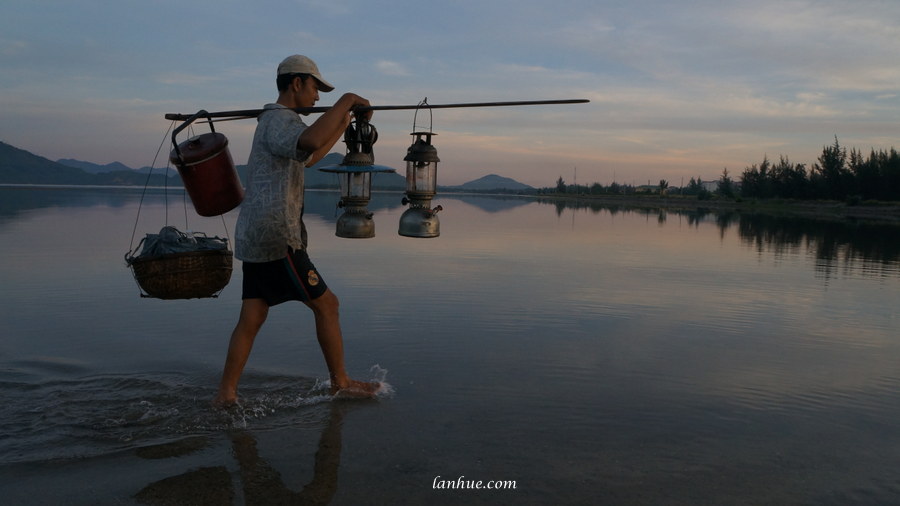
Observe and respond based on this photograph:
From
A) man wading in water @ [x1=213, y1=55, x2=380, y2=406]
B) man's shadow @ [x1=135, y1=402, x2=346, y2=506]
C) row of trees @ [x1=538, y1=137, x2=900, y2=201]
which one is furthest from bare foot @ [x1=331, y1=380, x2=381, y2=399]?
row of trees @ [x1=538, y1=137, x2=900, y2=201]

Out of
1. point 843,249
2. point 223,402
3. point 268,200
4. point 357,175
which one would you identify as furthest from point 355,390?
point 843,249

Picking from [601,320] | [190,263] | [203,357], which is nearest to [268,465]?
[190,263]

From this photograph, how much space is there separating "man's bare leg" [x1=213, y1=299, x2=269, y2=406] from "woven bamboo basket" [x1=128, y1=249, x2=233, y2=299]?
0.31 m

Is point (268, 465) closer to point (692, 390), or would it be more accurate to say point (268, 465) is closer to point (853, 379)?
→ point (692, 390)

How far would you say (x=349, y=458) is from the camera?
12.7ft

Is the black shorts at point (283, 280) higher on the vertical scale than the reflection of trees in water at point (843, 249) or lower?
higher

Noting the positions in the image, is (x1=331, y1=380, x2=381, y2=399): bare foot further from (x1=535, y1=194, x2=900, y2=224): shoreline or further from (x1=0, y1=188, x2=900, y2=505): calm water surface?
(x1=535, y1=194, x2=900, y2=224): shoreline

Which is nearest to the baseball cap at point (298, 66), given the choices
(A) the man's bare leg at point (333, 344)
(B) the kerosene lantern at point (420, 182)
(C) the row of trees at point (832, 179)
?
(B) the kerosene lantern at point (420, 182)

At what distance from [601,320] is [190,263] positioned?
16.1 feet

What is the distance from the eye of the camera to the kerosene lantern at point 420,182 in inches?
209

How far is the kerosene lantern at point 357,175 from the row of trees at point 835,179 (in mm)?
66741

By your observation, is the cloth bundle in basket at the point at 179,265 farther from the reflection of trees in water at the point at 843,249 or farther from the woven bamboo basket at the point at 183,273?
the reflection of trees in water at the point at 843,249

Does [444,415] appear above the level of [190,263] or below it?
below

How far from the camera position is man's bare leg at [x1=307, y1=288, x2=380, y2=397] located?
477 centimetres
